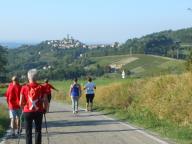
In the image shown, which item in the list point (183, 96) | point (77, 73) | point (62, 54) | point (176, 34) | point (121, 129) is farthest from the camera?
point (62, 54)

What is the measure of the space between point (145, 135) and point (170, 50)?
97.1 meters

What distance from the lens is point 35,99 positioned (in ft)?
40.1

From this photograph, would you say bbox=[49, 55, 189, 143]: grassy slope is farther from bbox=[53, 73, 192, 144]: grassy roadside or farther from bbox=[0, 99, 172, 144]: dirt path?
bbox=[0, 99, 172, 144]: dirt path

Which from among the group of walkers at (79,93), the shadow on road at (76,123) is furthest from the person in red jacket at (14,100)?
the group of walkers at (79,93)

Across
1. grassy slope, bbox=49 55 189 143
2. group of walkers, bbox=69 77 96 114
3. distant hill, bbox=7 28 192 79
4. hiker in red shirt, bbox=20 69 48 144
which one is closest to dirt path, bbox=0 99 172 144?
grassy slope, bbox=49 55 189 143

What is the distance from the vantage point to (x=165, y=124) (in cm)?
1928

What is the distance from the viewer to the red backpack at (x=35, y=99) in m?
12.2

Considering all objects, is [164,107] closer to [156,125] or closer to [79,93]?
[156,125]

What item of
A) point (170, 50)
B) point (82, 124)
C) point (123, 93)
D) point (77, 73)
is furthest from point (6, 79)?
point (82, 124)

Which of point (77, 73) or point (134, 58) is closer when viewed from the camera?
point (77, 73)

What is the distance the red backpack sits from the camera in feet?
40.0

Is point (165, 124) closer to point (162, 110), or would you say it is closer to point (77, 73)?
point (162, 110)

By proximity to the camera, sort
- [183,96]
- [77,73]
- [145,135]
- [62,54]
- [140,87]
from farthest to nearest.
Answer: [62,54] → [77,73] → [140,87] → [183,96] → [145,135]

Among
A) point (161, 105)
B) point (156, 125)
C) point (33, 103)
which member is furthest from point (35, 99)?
point (161, 105)
